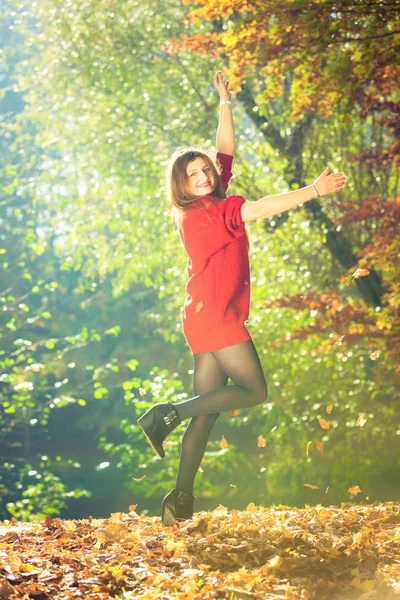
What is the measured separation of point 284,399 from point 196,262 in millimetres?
6668

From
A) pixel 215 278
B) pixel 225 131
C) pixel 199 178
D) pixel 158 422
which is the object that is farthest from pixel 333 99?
pixel 158 422

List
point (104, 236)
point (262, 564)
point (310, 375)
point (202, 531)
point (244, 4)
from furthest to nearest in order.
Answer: point (104, 236), point (310, 375), point (244, 4), point (202, 531), point (262, 564)

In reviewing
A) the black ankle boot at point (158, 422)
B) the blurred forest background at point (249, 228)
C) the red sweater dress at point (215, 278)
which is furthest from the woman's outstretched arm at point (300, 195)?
the blurred forest background at point (249, 228)

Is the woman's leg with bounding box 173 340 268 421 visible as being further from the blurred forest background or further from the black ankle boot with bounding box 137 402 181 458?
the blurred forest background

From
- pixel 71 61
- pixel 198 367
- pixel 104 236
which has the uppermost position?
pixel 71 61

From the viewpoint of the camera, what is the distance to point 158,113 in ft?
33.7

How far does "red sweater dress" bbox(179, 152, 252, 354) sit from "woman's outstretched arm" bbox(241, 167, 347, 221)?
0.23 meters

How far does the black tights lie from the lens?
3.84m

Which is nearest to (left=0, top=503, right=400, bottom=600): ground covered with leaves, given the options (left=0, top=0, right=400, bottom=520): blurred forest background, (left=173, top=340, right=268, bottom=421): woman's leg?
(left=173, top=340, right=268, bottom=421): woman's leg

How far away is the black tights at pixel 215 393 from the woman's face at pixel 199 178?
785mm

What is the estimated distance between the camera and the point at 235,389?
3838 millimetres

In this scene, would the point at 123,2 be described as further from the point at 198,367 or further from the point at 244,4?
the point at 198,367

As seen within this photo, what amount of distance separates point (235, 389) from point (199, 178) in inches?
41.6

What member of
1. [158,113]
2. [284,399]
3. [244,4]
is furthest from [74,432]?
[244,4]
